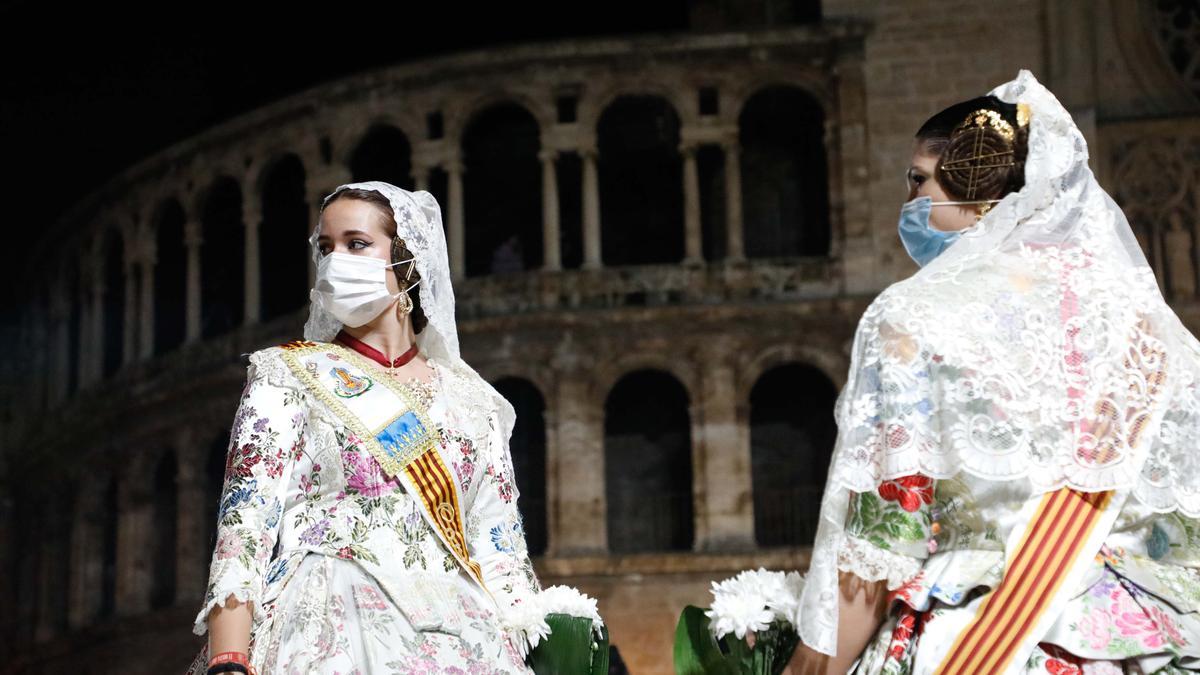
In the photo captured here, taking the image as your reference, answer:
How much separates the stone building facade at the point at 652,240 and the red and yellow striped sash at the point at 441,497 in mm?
17275

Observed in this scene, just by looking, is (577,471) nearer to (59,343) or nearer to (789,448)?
(789,448)

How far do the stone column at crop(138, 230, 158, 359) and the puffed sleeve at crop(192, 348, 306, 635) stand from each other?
23094 mm

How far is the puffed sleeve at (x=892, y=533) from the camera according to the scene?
3.81 meters

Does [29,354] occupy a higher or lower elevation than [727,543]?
higher

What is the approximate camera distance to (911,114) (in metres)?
23.4

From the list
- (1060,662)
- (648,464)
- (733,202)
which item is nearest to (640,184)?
(733,202)

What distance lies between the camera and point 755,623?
14.0 feet

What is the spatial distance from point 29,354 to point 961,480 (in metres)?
28.0

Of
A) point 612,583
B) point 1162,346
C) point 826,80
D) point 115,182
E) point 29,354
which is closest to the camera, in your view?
point 1162,346

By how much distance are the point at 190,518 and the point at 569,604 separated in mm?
21372

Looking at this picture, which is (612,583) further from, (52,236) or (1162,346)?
(1162,346)

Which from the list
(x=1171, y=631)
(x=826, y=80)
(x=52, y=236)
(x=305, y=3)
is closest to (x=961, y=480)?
(x=1171, y=631)

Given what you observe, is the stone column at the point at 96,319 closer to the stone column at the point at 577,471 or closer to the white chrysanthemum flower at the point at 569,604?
the stone column at the point at 577,471

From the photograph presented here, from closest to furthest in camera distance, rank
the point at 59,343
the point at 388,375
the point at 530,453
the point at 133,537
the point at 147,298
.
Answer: the point at 388,375, the point at 530,453, the point at 133,537, the point at 147,298, the point at 59,343
